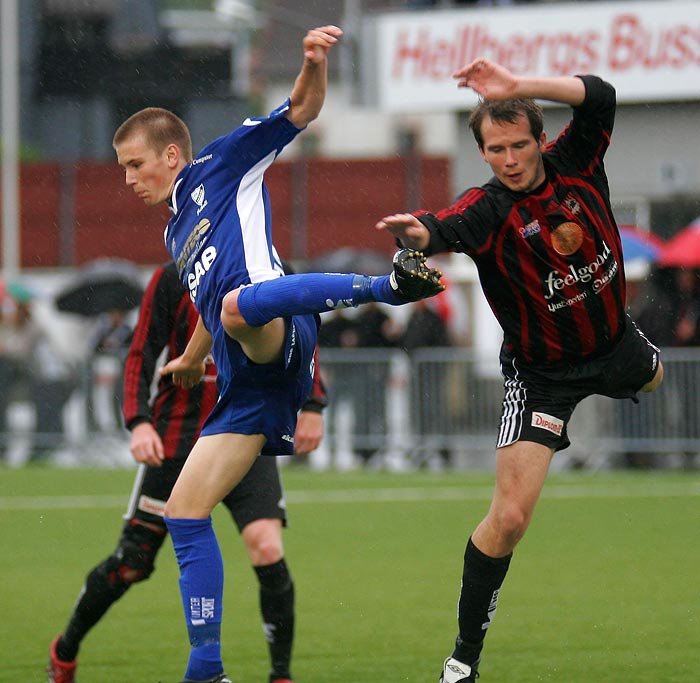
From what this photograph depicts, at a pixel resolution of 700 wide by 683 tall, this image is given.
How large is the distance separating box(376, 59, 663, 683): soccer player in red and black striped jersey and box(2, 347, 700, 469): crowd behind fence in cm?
959

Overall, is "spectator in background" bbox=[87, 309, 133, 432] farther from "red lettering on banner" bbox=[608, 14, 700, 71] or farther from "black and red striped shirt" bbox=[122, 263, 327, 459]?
"black and red striped shirt" bbox=[122, 263, 327, 459]

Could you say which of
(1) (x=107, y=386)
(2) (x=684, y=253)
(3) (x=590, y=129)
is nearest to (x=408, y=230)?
(3) (x=590, y=129)

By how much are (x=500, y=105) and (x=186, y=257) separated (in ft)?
4.31

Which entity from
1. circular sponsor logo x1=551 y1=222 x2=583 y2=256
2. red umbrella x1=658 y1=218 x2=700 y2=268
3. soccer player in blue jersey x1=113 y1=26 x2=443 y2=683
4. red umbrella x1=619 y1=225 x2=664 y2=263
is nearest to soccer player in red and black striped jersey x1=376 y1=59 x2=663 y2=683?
circular sponsor logo x1=551 y1=222 x2=583 y2=256

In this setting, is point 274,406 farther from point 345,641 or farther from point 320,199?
point 320,199

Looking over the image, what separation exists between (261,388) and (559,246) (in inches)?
48.9

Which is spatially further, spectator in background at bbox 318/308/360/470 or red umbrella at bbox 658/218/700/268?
spectator in background at bbox 318/308/360/470

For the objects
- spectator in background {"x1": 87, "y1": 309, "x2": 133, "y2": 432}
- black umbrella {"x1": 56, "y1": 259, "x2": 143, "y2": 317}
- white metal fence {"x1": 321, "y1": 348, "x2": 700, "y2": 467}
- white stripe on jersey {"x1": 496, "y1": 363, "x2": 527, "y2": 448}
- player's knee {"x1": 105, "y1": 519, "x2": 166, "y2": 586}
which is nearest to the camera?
white stripe on jersey {"x1": 496, "y1": 363, "x2": 527, "y2": 448}

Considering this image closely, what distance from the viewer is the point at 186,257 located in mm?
5621

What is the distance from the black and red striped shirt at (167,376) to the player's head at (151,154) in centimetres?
84

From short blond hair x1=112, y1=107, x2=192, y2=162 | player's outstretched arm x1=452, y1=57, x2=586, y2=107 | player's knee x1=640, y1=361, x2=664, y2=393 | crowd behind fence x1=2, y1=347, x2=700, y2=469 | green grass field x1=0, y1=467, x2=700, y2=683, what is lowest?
green grass field x1=0, y1=467, x2=700, y2=683

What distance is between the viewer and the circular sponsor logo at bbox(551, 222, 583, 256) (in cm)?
555

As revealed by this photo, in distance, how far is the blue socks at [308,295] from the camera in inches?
197

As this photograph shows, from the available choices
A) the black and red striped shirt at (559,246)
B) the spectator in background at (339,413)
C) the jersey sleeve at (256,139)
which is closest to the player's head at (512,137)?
the black and red striped shirt at (559,246)
